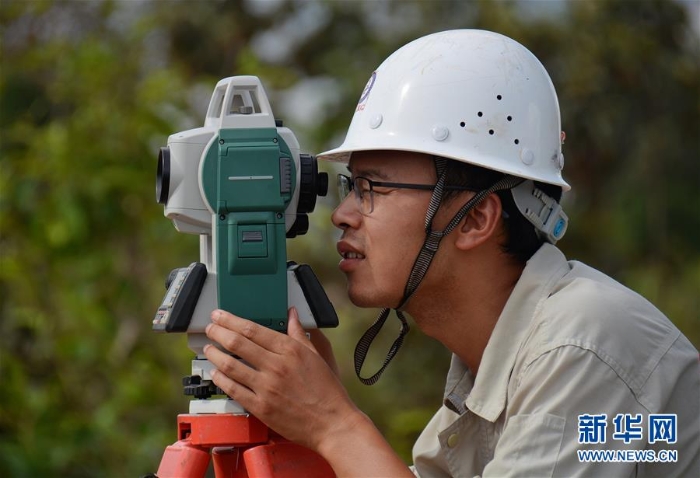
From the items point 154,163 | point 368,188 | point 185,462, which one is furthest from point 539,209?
point 154,163

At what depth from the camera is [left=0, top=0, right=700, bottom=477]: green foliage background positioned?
5.24 meters

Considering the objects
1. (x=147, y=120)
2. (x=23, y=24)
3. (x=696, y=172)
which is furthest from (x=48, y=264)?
(x=696, y=172)

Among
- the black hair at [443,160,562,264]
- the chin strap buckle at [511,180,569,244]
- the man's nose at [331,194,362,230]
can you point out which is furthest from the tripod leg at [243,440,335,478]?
the chin strap buckle at [511,180,569,244]

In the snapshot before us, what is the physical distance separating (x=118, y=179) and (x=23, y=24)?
2.03m

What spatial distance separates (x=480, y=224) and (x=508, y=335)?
0.32 m

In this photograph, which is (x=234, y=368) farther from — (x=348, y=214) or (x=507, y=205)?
(x=507, y=205)

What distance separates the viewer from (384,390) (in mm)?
7391

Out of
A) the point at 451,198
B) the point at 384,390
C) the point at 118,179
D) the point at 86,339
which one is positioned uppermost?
the point at 451,198

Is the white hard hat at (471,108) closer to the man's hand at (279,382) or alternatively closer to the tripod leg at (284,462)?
the man's hand at (279,382)

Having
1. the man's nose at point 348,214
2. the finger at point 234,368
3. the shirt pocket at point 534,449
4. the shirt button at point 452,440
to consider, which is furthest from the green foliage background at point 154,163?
the shirt pocket at point 534,449

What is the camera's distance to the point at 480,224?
9.40 ft

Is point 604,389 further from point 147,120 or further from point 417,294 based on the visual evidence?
point 147,120

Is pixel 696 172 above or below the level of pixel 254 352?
below

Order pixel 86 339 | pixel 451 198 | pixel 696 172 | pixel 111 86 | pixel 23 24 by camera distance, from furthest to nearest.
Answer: pixel 696 172
pixel 23 24
pixel 111 86
pixel 86 339
pixel 451 198
